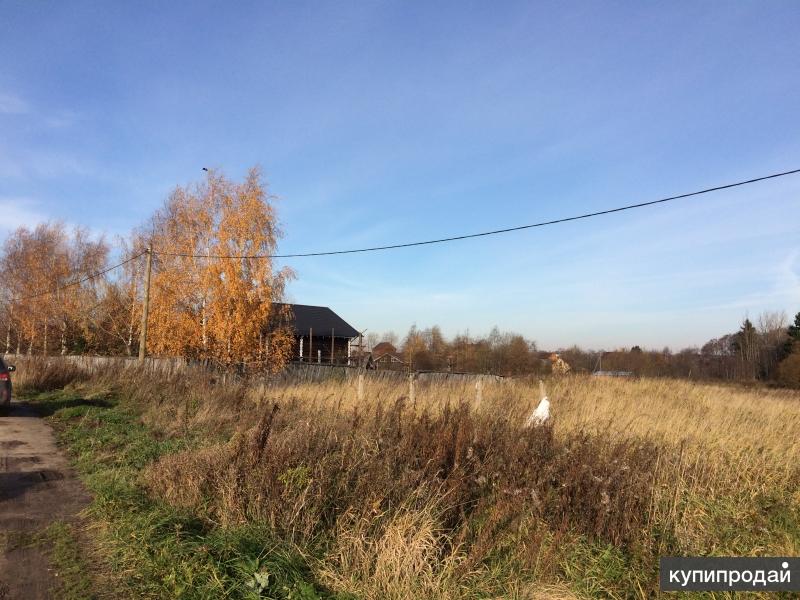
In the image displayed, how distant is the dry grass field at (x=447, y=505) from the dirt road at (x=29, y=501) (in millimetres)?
380

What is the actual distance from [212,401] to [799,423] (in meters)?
11.4

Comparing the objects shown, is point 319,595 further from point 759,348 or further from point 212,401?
point 759,348

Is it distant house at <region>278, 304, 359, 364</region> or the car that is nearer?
the car

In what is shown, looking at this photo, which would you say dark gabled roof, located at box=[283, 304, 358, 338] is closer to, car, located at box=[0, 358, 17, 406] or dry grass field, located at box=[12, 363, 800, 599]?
car, located at box=[0, 358, 17, 406]

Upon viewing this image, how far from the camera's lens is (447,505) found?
195 inches

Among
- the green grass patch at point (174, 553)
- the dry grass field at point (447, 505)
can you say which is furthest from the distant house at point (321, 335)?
the green grass patch at point (174, 553)

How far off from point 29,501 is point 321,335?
39906mm

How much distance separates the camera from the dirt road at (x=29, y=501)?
3665 mm

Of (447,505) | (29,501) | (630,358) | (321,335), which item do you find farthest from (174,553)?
(630,358)

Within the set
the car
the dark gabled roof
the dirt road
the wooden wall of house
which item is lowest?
the dirt road

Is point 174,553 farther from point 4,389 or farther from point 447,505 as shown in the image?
point 4,389

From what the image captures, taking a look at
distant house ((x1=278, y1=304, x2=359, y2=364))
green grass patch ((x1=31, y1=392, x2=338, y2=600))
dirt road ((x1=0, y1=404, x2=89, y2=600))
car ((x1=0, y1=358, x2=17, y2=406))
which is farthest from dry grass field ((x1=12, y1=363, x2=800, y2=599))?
distant house ((x1=278, y1=304, x2=359, y2=364))

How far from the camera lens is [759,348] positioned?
72.1 meters

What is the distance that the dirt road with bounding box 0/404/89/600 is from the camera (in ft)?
12.0
